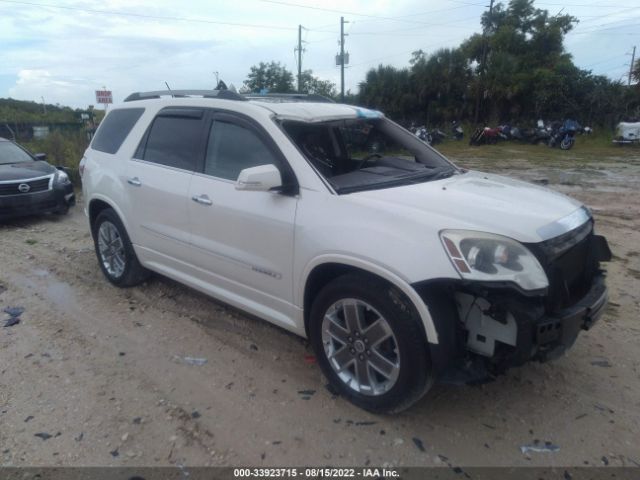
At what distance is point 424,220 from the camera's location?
8.77 feet

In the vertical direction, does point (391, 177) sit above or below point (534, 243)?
above

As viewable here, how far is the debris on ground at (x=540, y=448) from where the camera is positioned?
2.69m

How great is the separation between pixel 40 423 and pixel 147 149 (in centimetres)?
241

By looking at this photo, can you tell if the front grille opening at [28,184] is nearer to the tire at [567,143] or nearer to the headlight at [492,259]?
the headlight at [492,259]

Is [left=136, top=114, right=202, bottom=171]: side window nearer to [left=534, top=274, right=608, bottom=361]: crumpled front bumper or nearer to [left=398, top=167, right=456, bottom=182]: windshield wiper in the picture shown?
[left=398, top=167, right=456, bottom=182]: windshield wiper

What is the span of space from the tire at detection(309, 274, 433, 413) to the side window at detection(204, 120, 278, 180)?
107 centimetres

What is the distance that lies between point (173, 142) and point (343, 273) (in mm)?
2049

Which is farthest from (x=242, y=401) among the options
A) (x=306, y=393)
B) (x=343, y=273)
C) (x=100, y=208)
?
(x=100, y=208)

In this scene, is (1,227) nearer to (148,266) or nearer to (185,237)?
(148,266)

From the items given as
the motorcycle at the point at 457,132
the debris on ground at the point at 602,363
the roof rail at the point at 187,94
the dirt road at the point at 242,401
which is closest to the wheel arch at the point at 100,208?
the dirt road at the point at 242,401

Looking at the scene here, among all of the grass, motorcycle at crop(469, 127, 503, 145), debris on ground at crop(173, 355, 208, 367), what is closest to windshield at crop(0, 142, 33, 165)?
debris on ground at crop(173, 355, 208, 367)

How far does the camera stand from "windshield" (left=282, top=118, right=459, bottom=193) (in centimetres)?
346

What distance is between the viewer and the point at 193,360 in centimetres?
365

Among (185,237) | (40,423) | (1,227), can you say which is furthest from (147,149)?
(1,227)
